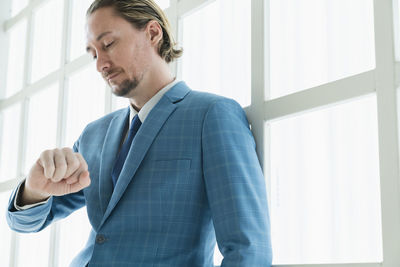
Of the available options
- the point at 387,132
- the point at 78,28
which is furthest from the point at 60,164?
the point at 78,28

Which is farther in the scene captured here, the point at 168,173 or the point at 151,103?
the point at 151,103

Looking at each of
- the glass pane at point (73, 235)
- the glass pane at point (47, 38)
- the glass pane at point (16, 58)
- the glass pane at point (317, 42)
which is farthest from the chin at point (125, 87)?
the glass pane at point (16, 58)

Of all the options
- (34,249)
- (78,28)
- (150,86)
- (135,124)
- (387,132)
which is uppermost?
(78,28)

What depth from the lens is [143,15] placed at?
5.28ft

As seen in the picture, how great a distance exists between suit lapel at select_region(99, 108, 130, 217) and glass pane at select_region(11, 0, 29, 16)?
1.70 meters

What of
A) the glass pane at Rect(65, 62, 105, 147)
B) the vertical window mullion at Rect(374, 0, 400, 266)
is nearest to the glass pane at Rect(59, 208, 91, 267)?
the glass pane at Rect(65, 62, 105, 147)

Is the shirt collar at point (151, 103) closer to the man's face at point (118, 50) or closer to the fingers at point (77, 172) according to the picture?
the man's face at point (118, 50)

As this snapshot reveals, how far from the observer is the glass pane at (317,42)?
1295 millimetres

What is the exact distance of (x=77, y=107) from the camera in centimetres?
241

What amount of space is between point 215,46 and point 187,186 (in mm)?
528

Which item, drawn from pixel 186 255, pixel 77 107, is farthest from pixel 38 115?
pixel 186 255

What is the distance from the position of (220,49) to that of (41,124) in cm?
123

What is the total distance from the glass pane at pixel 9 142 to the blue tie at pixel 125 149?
142 cm

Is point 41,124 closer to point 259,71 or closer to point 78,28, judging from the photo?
point 78,28
